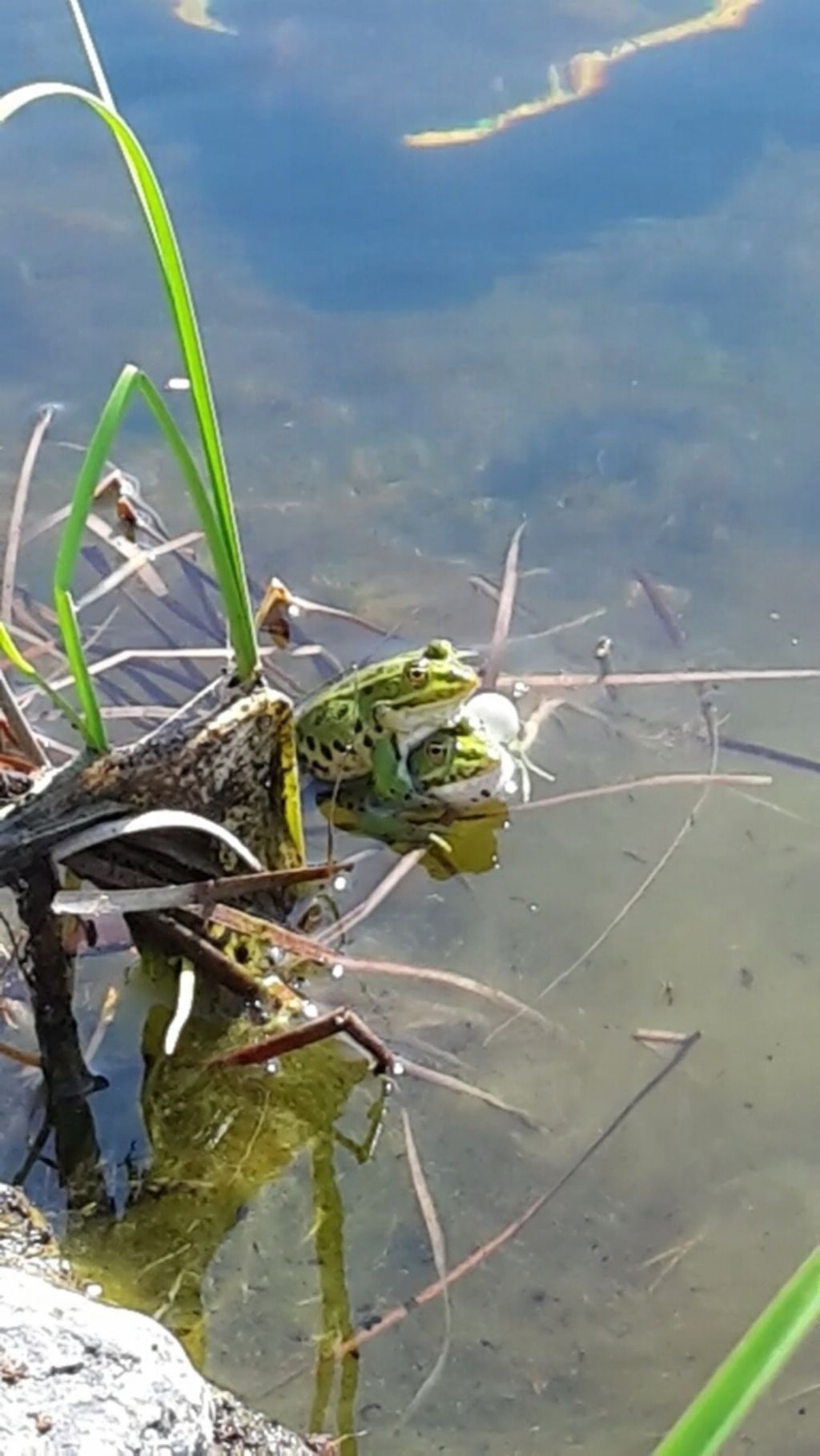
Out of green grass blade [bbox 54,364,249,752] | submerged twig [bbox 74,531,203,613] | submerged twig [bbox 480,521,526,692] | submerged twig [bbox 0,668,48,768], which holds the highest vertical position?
green grass blade [bbox 54,364,249,752]

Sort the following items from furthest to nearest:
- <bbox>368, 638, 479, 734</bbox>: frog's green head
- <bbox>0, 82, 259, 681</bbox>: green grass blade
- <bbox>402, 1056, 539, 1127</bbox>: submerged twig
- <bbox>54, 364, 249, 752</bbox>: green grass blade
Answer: <bbox>368, 638, 479, 734</bbox>: frog's green head
<bbox>402, 1056, 539, 1127</bbox>: submerged twig
<bbox>54, 364, 249, 752</bbox>: green grass blade
<bbox>0, 82, 259, 681</bbox>: green grass blade

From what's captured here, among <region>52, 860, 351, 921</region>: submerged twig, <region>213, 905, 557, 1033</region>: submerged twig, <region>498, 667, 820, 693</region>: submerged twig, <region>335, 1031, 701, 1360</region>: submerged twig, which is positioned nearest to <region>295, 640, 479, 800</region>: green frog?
<region>498, 667, 820, 693</region>: submerged twig

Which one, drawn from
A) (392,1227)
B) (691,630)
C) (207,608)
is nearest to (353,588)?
(207,608)

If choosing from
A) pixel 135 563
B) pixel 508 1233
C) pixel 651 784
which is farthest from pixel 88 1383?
pixel 135 563

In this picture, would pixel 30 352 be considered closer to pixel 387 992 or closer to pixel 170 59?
pixel 170 59

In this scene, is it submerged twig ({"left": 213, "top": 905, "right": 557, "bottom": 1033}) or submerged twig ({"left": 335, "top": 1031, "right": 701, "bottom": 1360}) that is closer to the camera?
submerged twig ({"left": 335, "top": 1031, "right": 701, "bottom": 1360})

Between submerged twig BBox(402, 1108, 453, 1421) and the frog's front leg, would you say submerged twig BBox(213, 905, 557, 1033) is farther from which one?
the frog's front leg
